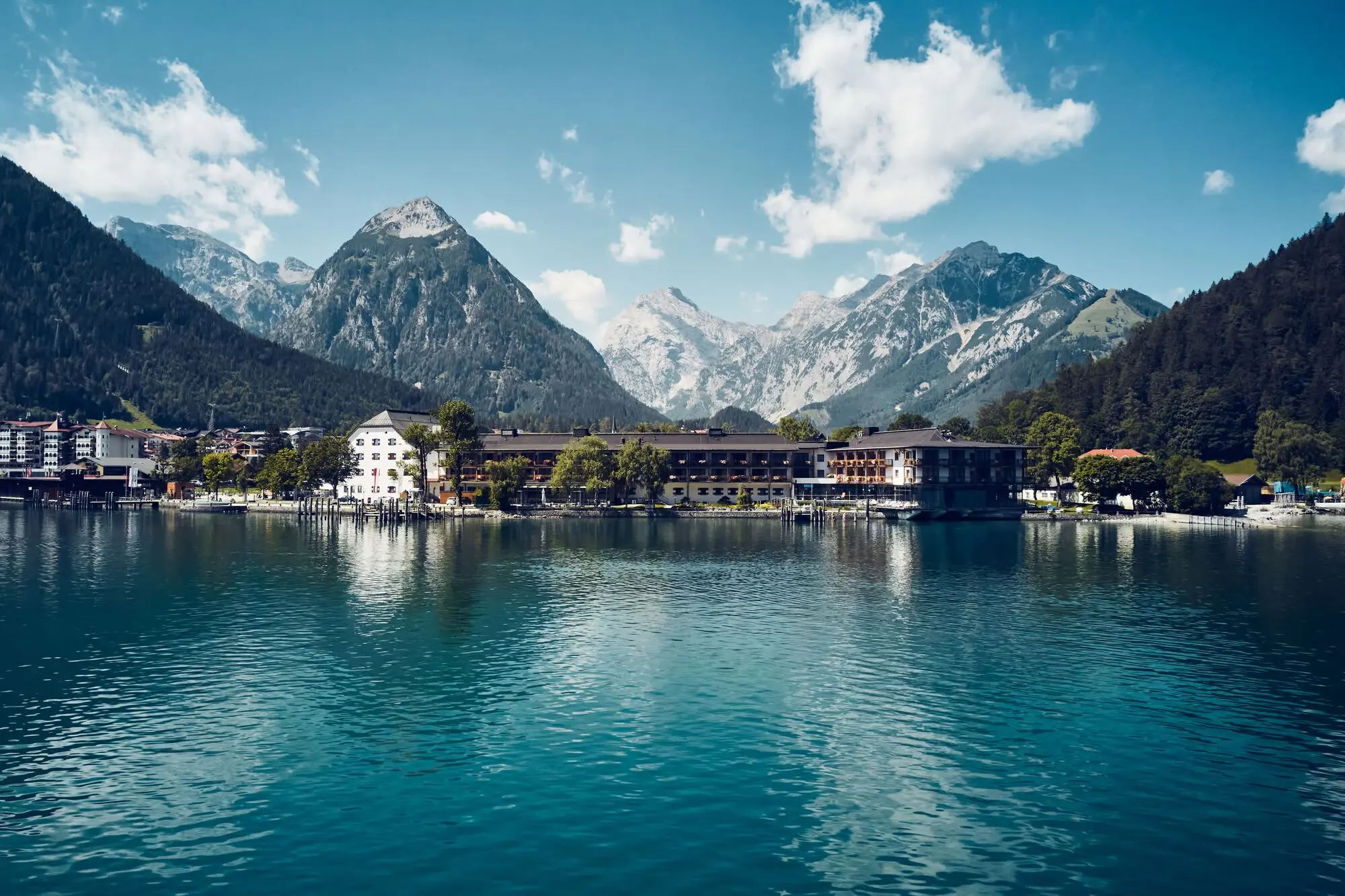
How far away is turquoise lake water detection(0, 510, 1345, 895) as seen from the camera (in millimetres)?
27656

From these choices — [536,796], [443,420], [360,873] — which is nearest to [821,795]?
[536,796]

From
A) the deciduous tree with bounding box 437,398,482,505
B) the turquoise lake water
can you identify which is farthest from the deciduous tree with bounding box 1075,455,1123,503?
the deciduous tree with bounding box 437,398,482,505

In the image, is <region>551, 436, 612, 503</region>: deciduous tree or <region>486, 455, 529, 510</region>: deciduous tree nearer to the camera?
<region>551, 436, 612, 503</region>: deciduous tree

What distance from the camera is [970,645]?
58.9 meters

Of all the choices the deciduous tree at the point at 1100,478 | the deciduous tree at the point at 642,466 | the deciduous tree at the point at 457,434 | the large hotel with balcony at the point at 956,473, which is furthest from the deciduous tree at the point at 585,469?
the deciduous tree at the point at 1100,478

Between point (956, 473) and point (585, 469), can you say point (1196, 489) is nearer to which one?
point (956, 473)

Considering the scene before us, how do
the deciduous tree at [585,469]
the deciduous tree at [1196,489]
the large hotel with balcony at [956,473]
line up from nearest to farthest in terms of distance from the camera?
the deciduous tree at [1196,489] < the deciduous tree at [585,469] < the large hotel with balcony at [956,473]

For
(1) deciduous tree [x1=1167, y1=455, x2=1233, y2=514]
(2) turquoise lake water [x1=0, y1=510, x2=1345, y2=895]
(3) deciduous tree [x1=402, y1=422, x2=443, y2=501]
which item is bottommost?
(2) turquoise lake water [x1=0, y1=510, x2=1345, y2=895]

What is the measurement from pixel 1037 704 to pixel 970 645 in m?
14.1

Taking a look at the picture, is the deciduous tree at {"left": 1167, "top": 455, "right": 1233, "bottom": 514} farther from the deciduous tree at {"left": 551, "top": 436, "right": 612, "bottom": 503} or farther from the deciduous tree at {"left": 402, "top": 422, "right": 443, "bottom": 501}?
the deciduous tree at {"left": 402, "top": 422, "right": 443, "bottom": 501}

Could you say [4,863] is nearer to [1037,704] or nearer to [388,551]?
[1037,704]

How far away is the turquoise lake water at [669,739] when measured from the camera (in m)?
27.7

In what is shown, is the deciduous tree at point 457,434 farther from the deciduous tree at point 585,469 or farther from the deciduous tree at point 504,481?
the deciduous tree at point 585,469

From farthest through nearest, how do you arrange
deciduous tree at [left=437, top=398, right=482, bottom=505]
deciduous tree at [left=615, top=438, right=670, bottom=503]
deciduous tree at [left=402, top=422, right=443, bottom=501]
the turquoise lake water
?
1. deciduous tree at [left=402, top=422, right=443, bottom=501]
2. deciduous tree at [left=437, top=398, right=482, bottom=505]
3. deciduous tree at [left=615, top=438, right=670, bottom=503]
4. the turquoise lake water
